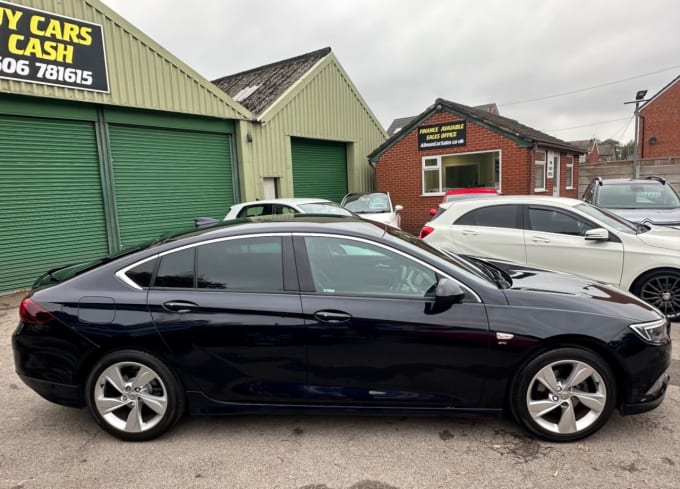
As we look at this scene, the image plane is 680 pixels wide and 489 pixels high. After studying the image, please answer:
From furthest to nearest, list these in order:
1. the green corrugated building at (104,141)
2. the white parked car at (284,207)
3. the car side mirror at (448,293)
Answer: the white parked car at (284,207) → the green corrugated building at (104,141) → the car side mirror at (448,293)

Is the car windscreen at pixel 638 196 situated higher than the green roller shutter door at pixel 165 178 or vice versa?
the green roller shutter door at pixel 165 178

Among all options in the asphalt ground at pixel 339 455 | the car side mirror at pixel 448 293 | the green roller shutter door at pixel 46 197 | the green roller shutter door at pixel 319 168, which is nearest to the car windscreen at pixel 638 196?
the asphalt ground at pixel 339 455

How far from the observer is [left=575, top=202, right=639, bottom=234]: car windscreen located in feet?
18.0

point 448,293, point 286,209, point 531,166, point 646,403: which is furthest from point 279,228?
point 531,166

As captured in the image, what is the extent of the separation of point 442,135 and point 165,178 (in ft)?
27.2

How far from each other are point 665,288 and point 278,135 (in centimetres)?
984

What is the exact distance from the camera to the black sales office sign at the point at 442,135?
13.3 metres

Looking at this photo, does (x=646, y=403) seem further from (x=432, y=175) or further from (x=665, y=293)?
(x=432, y=175)

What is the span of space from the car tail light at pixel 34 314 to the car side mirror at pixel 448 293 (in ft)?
8.38

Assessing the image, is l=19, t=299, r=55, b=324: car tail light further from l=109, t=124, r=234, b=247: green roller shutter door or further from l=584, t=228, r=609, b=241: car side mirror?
l=109, t=124, r=234, b=247: green roller shutter door

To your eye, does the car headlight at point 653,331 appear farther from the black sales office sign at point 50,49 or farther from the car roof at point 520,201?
the black sales office sign at point 50,49

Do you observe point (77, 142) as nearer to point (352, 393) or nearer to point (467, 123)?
point (352, 393)

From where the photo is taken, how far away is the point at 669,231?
18.1 feet

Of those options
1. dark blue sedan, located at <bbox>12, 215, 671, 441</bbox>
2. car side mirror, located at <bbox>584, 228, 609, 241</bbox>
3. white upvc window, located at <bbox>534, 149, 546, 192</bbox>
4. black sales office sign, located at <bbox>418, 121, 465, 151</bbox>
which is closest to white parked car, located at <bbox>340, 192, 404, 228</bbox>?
black sales office sign, located at <bbox>418, 121, 465, 151</bbox>
